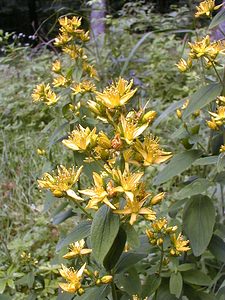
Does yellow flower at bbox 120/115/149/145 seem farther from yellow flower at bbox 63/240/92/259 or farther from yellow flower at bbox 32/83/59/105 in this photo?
yellow flower at bbox 32/83/59/105

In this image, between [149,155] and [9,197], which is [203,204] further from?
[9,197]

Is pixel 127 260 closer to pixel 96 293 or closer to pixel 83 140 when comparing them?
pixel 96 293

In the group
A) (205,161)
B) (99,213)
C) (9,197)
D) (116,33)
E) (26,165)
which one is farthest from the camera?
(116,33)

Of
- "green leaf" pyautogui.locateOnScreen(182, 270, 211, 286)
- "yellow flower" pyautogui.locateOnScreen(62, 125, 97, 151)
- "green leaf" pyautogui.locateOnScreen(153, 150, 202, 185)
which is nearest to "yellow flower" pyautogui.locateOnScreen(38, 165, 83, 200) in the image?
"yellow flower" pyautogui.locateOnScreen(62, 125, 97, 151)

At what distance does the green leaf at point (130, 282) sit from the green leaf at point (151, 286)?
3.2 inches

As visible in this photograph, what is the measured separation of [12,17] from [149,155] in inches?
345

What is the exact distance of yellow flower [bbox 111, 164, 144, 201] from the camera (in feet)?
2.29

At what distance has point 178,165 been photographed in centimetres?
104

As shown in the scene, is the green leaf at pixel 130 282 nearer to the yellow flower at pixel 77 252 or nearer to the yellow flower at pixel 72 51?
the yellow flower at pixel 77 252

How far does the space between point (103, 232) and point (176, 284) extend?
A: 0.34 meters

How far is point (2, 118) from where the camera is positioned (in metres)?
3.29

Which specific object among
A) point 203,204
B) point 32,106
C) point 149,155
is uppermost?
point 149,155

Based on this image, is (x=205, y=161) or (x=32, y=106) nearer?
(x=205, y=161)

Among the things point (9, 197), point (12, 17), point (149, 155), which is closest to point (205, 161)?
point (149, 155)
